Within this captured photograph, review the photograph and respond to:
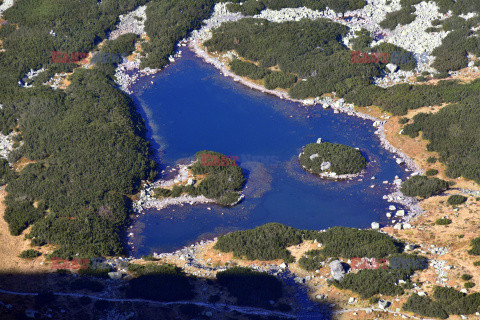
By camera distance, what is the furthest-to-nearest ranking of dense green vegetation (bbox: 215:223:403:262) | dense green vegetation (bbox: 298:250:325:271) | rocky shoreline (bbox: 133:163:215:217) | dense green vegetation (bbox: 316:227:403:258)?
rocky shoreline (bbox: 133:163:215:217), dense green vegetation (bbox: 215:223:403:262), dense green vegetation (bbox: 316:227:403:258), dense green vegetation (bbox: 298:250:325:271)

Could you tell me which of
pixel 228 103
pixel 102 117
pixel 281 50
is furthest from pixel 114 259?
pixel 281 50

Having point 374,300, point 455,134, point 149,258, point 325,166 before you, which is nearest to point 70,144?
point 149,258

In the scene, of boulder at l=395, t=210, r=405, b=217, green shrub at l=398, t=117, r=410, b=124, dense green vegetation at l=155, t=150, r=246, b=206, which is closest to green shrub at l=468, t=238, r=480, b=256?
boulder at l=395, t=210, r=405, b=217

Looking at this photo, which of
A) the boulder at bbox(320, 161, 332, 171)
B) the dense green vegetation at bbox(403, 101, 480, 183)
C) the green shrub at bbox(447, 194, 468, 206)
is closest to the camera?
the green shrub at bbox(447, 194, 468, 206)

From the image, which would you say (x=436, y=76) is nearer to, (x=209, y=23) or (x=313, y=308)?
(x=209, y=23)

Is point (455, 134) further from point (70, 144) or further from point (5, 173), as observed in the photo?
point (5, 173)

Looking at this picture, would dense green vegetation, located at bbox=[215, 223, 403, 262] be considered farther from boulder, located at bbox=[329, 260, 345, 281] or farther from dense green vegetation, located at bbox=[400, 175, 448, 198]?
dense green vegetation, located at bbox=[400, 175, 448, 198]
